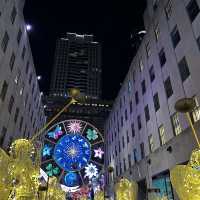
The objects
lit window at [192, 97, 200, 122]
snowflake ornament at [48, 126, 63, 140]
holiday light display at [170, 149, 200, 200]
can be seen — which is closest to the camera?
holiday light display at [170, 149, 200, 200]

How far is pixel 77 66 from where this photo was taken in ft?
524

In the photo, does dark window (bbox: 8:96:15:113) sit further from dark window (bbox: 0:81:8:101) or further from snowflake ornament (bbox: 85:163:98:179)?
snowflake ornament (bbox: 85:163:98:179)

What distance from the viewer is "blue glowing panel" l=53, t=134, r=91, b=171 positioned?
179 ft

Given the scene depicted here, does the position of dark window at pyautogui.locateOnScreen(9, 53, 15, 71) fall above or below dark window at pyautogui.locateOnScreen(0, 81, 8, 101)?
above

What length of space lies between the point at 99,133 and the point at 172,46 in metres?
40.4

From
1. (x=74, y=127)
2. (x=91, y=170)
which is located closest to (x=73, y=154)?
(x=91, y=170)

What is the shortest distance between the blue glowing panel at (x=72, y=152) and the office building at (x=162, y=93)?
19.7m

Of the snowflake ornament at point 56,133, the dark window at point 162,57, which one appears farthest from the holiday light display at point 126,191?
the snowflake ornament at point 56,133

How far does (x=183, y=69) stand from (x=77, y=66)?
14308 centimetres

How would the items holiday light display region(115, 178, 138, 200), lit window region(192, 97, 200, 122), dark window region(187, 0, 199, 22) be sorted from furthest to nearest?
dark window region(187, 0, 199, 22)
lit window region(192, 97, 200, 122)
holiday light display region(115, 178, 138, 200)

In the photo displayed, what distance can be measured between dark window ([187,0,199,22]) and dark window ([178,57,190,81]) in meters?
3.31

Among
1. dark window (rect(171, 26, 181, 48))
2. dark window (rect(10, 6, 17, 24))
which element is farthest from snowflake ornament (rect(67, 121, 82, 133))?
dark window (rect(171, 26, 181, 48))

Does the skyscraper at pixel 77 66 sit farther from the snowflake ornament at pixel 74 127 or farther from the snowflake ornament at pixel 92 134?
the snowflake ornament at pixel 92 134

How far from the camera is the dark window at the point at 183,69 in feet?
62.2
